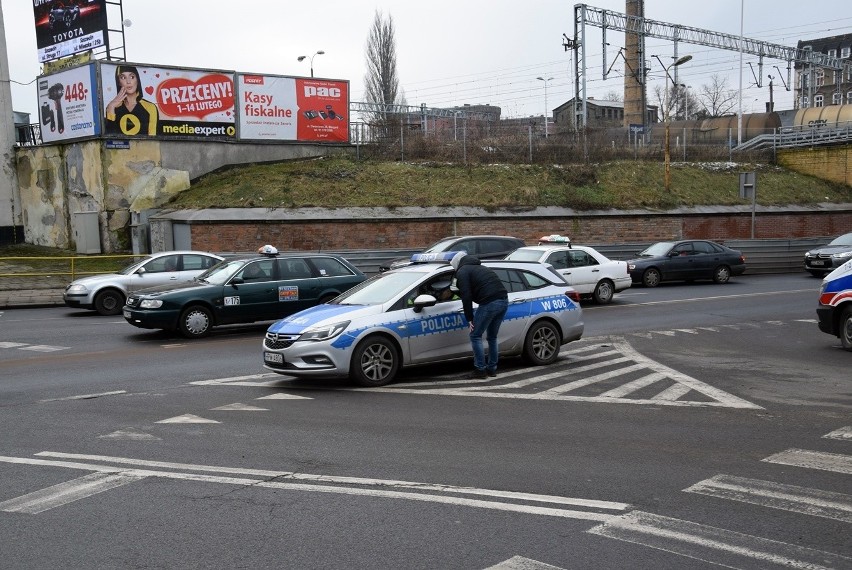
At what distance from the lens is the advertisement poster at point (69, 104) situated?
105 ft

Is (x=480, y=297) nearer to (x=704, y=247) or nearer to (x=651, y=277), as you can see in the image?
(x=651, y=277)

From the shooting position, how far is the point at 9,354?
14734mm

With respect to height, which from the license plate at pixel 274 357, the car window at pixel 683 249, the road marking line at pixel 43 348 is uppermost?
the car window at pixel 683 249

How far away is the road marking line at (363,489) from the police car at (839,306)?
32.3 feet

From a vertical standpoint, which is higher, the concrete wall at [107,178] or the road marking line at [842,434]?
the concrete wall at [107,178]

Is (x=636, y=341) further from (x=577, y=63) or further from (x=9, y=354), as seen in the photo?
(x=577, y=63)

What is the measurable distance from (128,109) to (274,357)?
80.7 ft

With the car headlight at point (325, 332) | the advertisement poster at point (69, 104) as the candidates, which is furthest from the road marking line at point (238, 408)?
the advertisement poster at point (69, 104)

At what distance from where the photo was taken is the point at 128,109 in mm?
32500

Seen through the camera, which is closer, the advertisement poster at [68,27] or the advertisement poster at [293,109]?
the advertisement poster at [293,109]

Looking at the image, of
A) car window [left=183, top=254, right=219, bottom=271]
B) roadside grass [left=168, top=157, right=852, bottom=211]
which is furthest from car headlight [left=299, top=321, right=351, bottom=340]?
roadside grass [left=168, top=157, right=852, bottom=211]

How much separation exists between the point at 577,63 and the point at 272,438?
4302 centimetres

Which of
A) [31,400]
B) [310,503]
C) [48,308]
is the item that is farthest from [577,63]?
[310,503]

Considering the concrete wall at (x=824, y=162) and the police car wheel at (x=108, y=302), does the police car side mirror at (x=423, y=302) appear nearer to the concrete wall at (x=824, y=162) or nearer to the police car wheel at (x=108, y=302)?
the police car wheel at (x=108, y=302)
